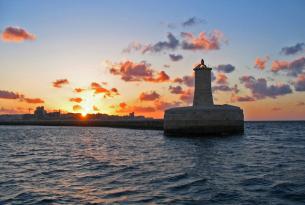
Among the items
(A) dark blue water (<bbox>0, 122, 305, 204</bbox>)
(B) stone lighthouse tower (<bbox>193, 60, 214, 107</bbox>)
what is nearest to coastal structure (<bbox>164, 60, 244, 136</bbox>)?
(B) stone lighthouse tower (<bbox>193, 60, 214, 107</bbox>)

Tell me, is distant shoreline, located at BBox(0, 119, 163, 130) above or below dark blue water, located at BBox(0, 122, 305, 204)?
above

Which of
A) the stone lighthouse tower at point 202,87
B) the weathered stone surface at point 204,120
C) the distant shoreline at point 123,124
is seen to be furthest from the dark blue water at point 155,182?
the distant shoreline at point 123,124

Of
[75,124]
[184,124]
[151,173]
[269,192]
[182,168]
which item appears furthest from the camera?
[75,124]

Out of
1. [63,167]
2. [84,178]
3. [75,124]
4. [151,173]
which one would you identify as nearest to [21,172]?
[63,167]

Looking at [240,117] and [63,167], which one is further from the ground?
[240,117]

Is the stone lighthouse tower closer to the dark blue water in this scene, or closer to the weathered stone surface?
the weathered stone surface

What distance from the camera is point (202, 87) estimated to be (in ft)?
205

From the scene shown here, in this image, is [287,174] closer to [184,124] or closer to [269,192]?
[269,192]

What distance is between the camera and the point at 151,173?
65.7 feet

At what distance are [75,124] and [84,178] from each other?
474ft

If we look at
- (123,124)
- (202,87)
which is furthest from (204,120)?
(123,124)

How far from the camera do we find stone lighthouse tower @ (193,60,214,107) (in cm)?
6209

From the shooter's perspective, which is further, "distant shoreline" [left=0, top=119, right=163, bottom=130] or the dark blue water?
"distant shoreline" [left=0, top=119, right=163, bottom=130]

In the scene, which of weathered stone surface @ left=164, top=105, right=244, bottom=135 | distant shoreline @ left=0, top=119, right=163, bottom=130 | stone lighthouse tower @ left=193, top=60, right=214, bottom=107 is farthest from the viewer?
distant shoreline @ left=0, top=119, right=163, bottom=130
